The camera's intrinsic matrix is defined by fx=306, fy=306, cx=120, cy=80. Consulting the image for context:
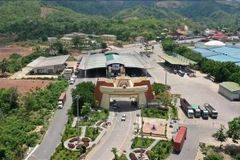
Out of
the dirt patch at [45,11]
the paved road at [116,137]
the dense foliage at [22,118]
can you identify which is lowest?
the paved road at [116,137]

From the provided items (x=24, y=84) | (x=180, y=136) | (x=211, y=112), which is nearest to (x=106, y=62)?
(x=24, y=84)

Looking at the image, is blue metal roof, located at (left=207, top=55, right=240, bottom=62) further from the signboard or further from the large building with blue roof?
the signboard

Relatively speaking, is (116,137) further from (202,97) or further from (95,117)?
(202,97)

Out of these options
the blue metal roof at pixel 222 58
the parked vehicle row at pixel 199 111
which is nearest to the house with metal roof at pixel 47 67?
the parked vehicle row at pixel 199 111

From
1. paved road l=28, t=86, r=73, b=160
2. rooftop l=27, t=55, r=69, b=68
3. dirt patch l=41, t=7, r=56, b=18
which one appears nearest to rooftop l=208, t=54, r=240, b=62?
rooftop l=27, t=55, r=69, b=68

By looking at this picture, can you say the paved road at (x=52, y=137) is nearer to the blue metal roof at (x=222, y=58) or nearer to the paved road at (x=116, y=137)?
the paved road at (x=116, y=137)
